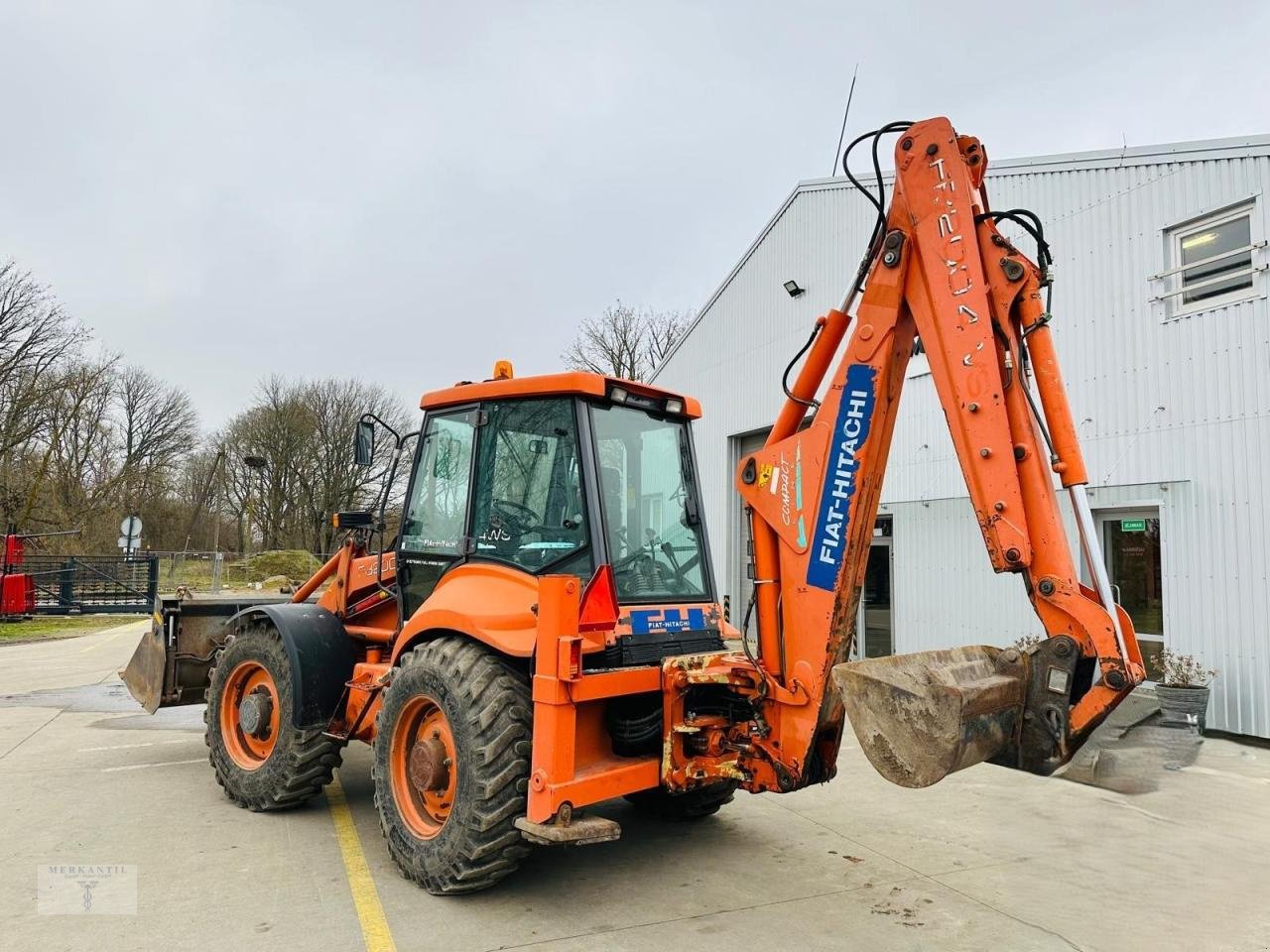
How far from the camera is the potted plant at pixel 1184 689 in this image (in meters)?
7.69

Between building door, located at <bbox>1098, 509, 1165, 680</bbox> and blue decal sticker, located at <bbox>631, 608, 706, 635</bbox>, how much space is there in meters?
6.21

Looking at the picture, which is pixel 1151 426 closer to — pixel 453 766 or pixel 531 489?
pixel 531 489

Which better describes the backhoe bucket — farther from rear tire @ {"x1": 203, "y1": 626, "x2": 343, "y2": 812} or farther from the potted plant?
→ the potted plant

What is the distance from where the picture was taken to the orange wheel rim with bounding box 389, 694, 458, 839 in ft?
13.5

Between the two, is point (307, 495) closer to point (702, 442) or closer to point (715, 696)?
point (702, 442)

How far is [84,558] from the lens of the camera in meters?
23.6

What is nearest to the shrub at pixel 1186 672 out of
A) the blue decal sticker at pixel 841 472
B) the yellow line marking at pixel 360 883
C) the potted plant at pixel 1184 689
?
the potted plant at pixel 1184 689

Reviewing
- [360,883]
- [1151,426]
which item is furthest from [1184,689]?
[360,883]

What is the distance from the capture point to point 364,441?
5176 millimetres

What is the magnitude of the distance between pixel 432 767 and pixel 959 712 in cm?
252

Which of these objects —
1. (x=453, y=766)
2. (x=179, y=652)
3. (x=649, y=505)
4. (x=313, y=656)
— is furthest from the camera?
(x=179, y=652)

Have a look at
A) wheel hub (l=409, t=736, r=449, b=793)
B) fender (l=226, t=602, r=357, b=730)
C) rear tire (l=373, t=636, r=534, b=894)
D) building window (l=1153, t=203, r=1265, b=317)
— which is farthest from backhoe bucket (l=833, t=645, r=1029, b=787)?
building window (l=1153, t=203, r=1265, b=317)

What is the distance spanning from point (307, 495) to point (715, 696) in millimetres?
37189

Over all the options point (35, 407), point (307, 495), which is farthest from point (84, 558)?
point (307, 495)
